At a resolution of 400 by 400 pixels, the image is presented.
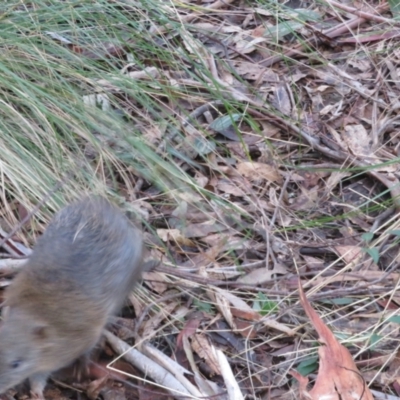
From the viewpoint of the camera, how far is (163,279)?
12.5 feet

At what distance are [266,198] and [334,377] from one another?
1310 mm

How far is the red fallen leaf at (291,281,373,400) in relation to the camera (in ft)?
10.6

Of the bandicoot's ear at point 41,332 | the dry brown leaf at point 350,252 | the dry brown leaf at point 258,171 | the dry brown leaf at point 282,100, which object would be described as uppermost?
the bandicoot's ear at point 41,332

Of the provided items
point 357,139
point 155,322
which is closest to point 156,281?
point 155,322

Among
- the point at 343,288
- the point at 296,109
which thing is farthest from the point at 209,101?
the point at 343,288

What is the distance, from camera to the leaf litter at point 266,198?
3.50 meters

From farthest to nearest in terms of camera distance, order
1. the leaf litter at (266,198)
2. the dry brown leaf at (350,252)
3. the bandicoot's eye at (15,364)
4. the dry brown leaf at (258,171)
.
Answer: the dry brown leaf at (258,171)
the dry brown leaf at (350,252)
the leaf litter at (266,198)
the bandicoot's eye at (15,364)

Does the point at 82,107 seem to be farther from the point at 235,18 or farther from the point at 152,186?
the point at 235,18

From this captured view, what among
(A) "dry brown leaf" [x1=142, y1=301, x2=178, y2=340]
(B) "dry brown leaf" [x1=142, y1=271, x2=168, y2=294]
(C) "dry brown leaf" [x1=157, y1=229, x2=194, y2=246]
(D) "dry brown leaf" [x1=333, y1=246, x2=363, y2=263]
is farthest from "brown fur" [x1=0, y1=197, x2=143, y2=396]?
(D) "dry brown leaf" [x1=333, y1=246, x2=363, y2=263]

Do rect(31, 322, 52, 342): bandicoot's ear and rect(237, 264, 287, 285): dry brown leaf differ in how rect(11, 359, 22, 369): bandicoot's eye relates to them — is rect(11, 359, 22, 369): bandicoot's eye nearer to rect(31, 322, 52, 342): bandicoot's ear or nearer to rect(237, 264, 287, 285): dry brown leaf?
rect(31, 322, 52, 342): bandicoot's ear

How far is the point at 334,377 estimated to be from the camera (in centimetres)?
327

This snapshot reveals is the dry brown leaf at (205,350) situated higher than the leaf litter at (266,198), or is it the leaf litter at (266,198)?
the leaf litter at (266,198)

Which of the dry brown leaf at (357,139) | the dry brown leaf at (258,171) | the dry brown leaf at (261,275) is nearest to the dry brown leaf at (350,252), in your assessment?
the dry brown leaf at (261,275)

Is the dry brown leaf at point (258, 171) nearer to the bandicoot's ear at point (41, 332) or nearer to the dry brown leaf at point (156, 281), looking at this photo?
the dry brown leaf at point (156, 281)
